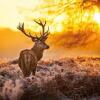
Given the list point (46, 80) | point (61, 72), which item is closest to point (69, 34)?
point (61, 72)

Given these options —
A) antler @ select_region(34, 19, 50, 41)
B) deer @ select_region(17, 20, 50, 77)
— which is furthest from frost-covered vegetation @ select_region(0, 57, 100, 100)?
antler @ select_region(34, 19, 50, 41)

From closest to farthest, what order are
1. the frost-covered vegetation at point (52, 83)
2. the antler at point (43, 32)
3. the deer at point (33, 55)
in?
1. the frost-covered vegetation at point (52, 83)
2. the deer at point (33, 55)
3. the antler at point (43, 32)

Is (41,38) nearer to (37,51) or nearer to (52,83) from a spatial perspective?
(37,51)

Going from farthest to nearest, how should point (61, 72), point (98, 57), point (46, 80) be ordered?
point (98, 57) < point (61, 72) < point (46, 80)

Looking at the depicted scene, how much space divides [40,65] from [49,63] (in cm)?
80

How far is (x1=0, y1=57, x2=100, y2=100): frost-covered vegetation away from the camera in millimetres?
21734

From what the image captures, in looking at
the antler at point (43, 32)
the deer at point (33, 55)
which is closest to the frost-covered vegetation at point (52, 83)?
the deer at point (33, 55)

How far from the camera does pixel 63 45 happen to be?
88.1 ft

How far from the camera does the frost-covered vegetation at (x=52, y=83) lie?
21.7 metres

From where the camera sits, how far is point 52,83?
22.7 m

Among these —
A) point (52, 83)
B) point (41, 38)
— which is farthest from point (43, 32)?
point (52, 83)

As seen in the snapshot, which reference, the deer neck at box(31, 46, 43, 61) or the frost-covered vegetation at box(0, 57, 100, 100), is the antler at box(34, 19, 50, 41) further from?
the frost-covered vegetation at box(0, 57, 100, 100)

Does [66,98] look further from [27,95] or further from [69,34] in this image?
[69,34]

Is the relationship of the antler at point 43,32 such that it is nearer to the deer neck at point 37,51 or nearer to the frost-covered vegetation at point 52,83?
the deer neck at point 37,51
